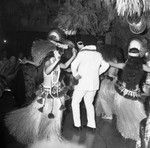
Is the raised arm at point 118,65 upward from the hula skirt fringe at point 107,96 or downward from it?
upward

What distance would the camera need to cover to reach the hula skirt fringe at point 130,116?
461 centimetres

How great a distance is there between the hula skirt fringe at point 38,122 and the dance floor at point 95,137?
0.52ft

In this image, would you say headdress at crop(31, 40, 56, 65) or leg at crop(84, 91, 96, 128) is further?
leg at crop(84, 91, 96, 128)

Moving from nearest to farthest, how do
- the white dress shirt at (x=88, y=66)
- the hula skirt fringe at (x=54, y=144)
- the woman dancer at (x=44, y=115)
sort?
the hula skirt fringe at (x=54, y=144) < the woman dancer at (x=44, y=115) < the white dress shirt at (x=88, y=66)

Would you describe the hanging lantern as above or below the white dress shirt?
above

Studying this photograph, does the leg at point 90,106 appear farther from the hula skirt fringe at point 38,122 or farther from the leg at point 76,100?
the hula skirt fringe at point 38,122

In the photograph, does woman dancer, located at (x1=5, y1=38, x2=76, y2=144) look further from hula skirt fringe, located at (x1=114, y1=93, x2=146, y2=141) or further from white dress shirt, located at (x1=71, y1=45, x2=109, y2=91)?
hula skirt fringe, located at (x1=114, y1=93, x2=146, y2=141)

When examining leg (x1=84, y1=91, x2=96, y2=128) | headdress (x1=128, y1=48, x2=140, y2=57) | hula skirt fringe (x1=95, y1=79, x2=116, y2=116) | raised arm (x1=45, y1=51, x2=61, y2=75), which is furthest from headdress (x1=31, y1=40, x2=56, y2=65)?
hula skirt fringe (x1=95, y1=79, x2=116, y2=116)

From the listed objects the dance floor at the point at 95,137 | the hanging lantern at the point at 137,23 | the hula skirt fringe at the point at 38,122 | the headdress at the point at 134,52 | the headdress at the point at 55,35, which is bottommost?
the dance floor at the point at 95,137

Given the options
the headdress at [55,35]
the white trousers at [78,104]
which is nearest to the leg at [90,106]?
the white trousers at [78,104]

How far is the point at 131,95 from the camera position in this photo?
4664mm

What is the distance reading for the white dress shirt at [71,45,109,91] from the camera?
4.59m

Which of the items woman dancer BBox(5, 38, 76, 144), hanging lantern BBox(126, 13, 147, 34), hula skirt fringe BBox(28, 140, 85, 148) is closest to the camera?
hula skirt fringe BBox(28, 140, 85, 148)

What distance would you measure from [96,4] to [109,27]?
19.1 inches
